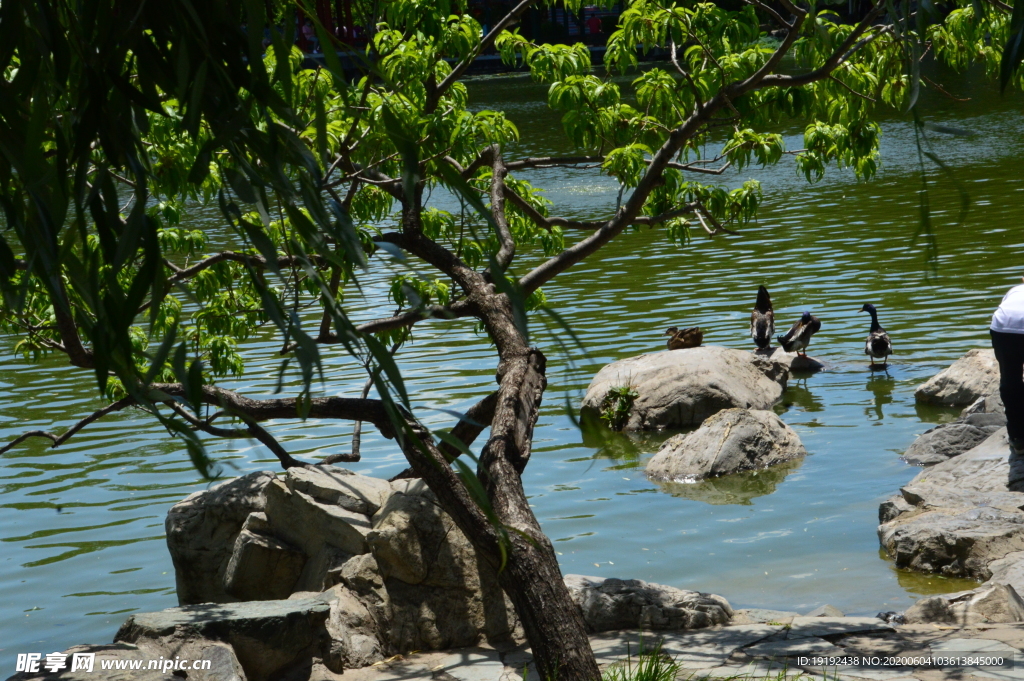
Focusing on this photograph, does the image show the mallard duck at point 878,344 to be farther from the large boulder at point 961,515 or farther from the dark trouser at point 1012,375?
the dark trouser at point 1012,375

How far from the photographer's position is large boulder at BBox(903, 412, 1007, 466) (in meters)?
10.8

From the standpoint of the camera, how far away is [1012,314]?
8852 millimetres

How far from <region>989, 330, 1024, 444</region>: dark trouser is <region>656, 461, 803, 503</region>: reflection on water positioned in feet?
8.18

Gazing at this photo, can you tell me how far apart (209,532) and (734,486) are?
18.6 ft

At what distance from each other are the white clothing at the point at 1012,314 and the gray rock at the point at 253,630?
6286mm

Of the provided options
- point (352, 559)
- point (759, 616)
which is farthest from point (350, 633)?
point (759, 616)

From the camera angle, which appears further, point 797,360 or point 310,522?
point 797,360

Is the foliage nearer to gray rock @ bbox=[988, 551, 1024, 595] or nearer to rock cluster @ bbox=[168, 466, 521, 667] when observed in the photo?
rock cluster @ bbox=[168, 466, 521, 667]

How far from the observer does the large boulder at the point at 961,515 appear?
816 centimetres

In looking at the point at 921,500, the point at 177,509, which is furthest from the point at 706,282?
the point at 177,509

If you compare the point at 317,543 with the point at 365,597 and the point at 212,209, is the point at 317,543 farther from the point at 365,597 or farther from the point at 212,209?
the point at 212,209

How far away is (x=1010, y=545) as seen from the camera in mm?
8055

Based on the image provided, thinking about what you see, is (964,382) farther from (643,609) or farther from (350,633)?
(350,633)

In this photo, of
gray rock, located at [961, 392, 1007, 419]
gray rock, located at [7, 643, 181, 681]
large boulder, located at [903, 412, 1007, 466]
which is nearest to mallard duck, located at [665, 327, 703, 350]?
gray rock, located at [961, 392, 1007, 419]
